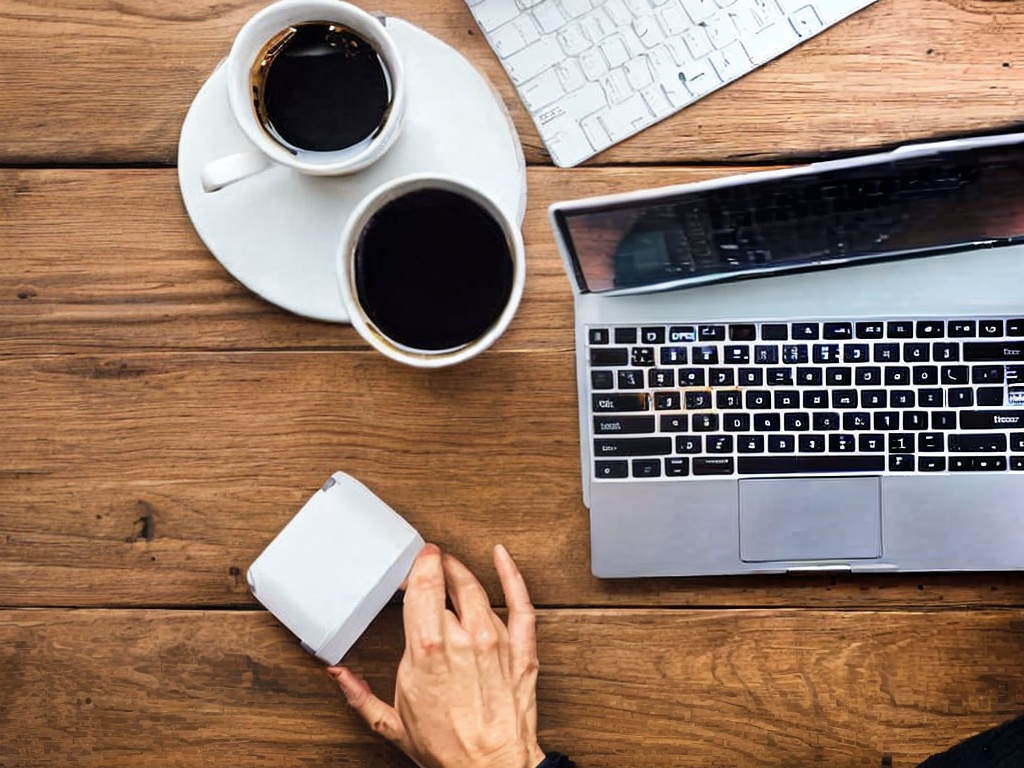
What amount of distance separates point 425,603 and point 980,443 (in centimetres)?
41

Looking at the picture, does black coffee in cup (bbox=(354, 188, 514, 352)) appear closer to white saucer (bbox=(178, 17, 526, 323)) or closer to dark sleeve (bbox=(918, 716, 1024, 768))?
white saucer (bbox=(178, 17, 526, 323))

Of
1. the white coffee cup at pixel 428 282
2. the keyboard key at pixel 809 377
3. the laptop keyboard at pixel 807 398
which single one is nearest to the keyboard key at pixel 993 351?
the laptop keyboard at pixel 807 398

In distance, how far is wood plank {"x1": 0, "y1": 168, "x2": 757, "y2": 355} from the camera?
0.69 m

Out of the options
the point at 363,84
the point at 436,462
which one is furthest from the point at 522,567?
the point at 363,84

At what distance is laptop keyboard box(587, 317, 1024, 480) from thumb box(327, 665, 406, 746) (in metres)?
0.24

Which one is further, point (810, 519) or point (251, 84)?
point (810, 519)

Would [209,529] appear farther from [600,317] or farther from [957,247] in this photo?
[957,247]

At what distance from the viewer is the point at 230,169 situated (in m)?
0.57

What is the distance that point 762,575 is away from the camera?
2.33 feet

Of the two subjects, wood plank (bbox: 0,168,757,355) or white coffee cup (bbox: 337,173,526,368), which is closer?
white coffee cup (bbox: 337,173,526,368)

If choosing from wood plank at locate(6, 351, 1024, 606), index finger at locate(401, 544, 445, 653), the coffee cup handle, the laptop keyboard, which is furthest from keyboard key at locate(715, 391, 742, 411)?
the coffee cup handle

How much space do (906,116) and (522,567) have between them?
1.43 feet

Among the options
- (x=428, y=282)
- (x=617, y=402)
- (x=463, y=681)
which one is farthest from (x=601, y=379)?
(x=463, y=681)

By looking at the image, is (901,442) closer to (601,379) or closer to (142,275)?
(601,379)
